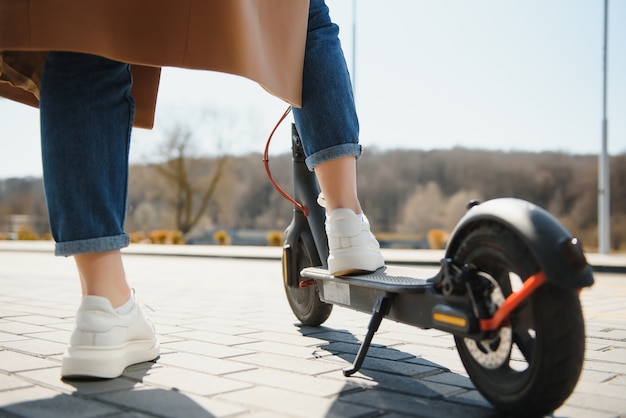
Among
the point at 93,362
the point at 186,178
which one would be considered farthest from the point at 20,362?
the point at 186,178

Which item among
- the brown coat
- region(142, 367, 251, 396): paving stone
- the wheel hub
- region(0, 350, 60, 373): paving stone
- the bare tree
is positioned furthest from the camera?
the bare tree

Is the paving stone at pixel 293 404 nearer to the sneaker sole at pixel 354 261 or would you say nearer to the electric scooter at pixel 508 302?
the electric scooter at pixel 508 302

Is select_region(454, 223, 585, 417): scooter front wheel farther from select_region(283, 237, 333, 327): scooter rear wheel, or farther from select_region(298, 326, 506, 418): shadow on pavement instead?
select_region(283, 237, 333, 327): scooter rear wheel

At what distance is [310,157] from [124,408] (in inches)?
38.0

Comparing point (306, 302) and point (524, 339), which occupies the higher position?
point (524, 339)

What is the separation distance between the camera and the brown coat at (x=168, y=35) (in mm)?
1605

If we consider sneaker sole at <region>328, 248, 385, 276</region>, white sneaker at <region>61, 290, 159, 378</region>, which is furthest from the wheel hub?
white sneaker at <region>61, 290, 159, 378</region>

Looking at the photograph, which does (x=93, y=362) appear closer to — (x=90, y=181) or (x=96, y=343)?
(x=96, y=343)

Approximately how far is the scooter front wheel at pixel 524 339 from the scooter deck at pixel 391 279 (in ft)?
0.64

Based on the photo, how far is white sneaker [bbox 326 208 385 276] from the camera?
203 centimetres

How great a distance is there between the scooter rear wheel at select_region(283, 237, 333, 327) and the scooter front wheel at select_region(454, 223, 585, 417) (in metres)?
Result: 1.25

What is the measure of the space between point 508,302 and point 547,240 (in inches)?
6.4

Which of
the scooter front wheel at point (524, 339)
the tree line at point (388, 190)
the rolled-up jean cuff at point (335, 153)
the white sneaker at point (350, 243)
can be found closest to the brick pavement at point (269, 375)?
the scooter front wheel at point (524, 339)

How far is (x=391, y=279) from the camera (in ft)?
6.29
